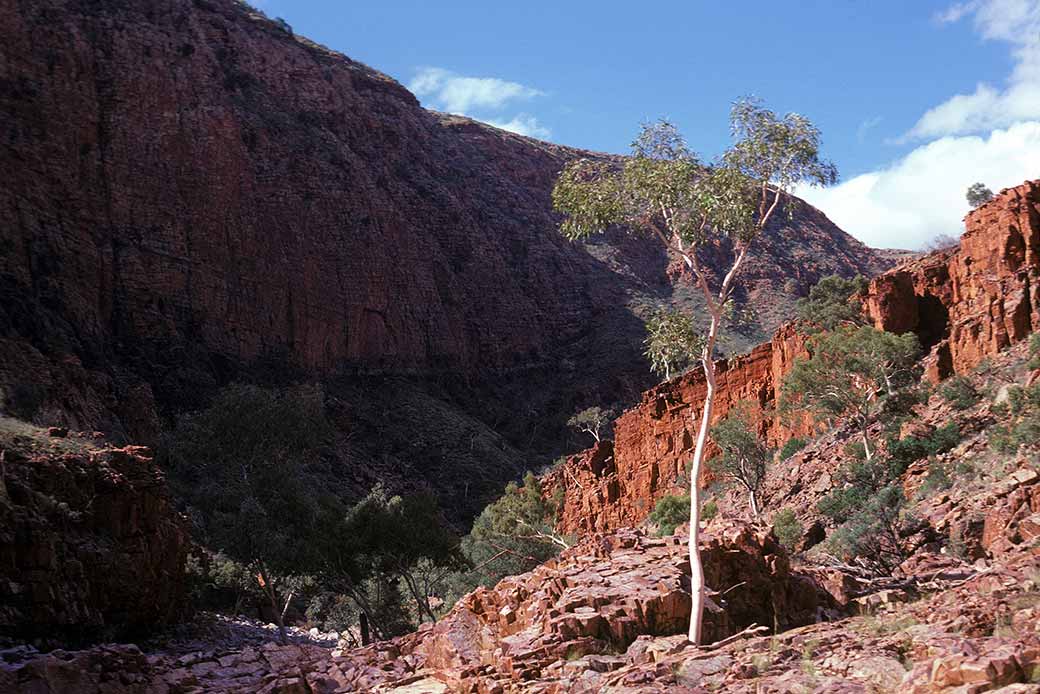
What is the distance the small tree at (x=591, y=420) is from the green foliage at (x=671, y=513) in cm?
3024

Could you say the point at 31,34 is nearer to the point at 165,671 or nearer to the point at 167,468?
the point at 167,468

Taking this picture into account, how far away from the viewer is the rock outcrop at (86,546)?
811 inches

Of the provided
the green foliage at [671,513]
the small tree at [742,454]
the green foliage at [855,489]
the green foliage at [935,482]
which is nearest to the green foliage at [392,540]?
the green foliage at [671,513]

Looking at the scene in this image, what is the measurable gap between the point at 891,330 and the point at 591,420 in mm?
34223

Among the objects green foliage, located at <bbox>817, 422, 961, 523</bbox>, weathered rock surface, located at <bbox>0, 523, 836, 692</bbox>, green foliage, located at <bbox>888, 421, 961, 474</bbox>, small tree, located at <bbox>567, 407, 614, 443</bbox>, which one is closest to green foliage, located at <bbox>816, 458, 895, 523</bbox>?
green foliage, located at <bbox>817, 422, 961, 523</bbox>

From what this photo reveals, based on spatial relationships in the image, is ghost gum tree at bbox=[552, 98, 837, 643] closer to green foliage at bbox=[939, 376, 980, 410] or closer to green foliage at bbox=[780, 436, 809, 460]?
green foliage at bbox=[939, 376, 980, 410]

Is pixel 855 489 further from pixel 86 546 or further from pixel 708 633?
pixel 86 546

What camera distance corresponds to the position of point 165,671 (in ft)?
57.0

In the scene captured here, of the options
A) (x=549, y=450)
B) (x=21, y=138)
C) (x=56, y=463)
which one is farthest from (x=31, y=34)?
(x=56, y=463)

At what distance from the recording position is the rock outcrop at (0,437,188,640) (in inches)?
811

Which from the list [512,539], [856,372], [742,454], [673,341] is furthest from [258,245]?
[673,341]

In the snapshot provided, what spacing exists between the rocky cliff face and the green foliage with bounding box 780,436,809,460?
95.6 feet

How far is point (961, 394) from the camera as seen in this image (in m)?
29.5

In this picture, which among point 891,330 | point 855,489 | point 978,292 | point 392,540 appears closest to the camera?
point 855,489
